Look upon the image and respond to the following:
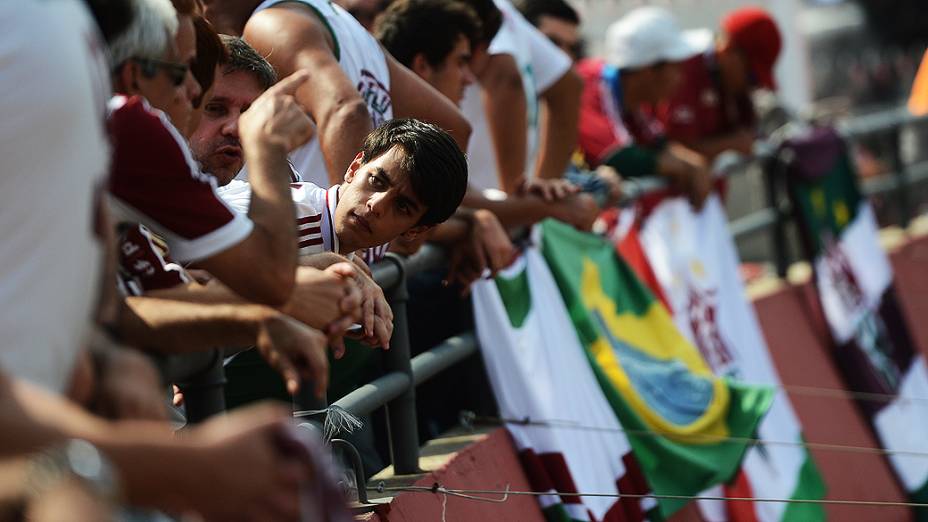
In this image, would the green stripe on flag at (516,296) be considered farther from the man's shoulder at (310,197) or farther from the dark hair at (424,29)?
the man's shoulder at (310,197)

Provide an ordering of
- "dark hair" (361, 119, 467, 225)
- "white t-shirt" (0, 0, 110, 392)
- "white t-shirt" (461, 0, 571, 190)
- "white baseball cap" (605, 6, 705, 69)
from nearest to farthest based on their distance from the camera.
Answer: "white t-shirt" (0, 0, 110, 392)
"dark hair" (361, 119, 467, 225)
"white t-shirt" (461, 0, 571, 190)
"white baseball cap" (605, 6, 705, 69)

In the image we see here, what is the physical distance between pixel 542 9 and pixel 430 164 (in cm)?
341

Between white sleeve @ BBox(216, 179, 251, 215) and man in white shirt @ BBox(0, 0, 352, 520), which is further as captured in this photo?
white sleeve @ BBox(216, 179, 251, 215)

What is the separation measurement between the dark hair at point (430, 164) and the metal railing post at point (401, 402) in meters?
0.45

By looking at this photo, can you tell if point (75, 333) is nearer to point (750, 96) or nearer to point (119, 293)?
point (119, 293)

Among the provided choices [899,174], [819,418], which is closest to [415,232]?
[819,418]

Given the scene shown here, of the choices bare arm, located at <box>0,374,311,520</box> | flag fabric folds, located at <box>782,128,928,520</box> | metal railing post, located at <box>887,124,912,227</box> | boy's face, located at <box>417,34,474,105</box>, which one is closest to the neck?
boy's face, located at <box>417,34,474,105</box>

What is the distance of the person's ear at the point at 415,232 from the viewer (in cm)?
374

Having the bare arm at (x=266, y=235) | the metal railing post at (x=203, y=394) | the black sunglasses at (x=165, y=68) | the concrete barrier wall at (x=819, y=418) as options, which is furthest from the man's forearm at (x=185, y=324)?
the concrete barrier wall at (x=819, y=418)

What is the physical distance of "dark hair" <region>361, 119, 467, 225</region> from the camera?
11.8ft

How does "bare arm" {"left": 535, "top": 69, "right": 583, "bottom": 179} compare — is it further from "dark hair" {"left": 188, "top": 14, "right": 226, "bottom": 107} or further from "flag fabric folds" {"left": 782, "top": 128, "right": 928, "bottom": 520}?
"dark hair" {"left": 188, "top": 14, "right": 226, "bottom": 107}

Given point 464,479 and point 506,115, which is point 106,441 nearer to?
point 464,479

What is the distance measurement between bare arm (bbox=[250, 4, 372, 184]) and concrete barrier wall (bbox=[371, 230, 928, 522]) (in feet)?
3.19

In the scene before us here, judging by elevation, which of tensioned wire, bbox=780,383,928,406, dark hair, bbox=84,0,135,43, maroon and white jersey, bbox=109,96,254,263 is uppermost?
dark hair, bbox=84,0,135,43
